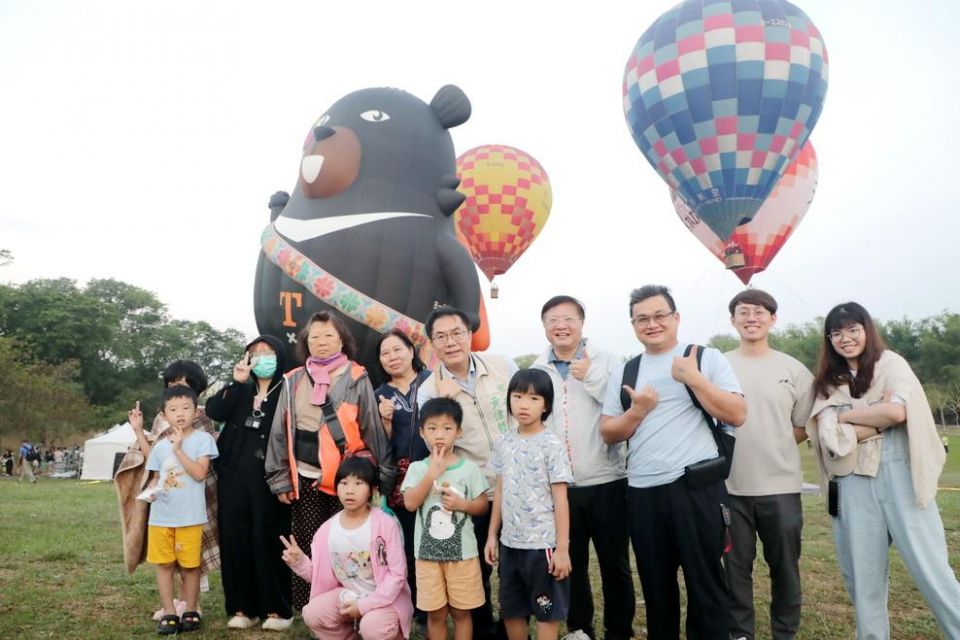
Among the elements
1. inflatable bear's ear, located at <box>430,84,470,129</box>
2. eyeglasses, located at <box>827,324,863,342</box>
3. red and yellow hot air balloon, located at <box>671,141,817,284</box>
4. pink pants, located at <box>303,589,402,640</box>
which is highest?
red and yellow hot air balloon, located at <box>671,141,817,284</box>

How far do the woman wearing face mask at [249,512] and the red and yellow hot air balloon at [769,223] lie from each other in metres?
13.4

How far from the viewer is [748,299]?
3.28 meters

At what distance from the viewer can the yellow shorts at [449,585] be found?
283 cm

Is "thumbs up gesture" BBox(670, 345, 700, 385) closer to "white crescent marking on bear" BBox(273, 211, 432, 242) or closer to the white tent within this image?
"white crescent marking on bear" BBox(273, 211, 432, 242)

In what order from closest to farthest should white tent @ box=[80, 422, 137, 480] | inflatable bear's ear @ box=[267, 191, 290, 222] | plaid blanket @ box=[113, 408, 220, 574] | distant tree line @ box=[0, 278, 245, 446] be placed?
plaid blanket @ box=[113, 408, 220, 574]
inflatable bear's ear @ box=[267, 191, 290, 222]
white tent @ box=[80, 422, 137, 480]
distant tree line @ box=[0, 278, 245, 446]

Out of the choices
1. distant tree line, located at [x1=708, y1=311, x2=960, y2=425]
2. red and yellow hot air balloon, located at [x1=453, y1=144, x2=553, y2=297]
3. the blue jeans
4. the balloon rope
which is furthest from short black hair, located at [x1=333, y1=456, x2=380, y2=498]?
distant tree line, located at [x1=708, y1=311, x2=960, y2=425]

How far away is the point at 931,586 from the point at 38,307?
38802mm

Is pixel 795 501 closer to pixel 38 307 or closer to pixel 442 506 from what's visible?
pixel 442 506

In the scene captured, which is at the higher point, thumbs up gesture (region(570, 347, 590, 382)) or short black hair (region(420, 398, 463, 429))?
thumbs up gesture (region(570, 347, 590, 382))

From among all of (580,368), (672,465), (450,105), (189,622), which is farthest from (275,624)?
(450,105)

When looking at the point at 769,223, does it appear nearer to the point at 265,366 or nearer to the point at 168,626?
the point at 265,366

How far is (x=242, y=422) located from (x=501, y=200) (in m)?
11.2

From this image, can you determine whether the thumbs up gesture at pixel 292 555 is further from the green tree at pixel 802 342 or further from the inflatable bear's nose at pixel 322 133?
the green tree at pixel 802 342

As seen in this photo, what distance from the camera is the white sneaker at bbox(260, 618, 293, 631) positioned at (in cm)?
336
